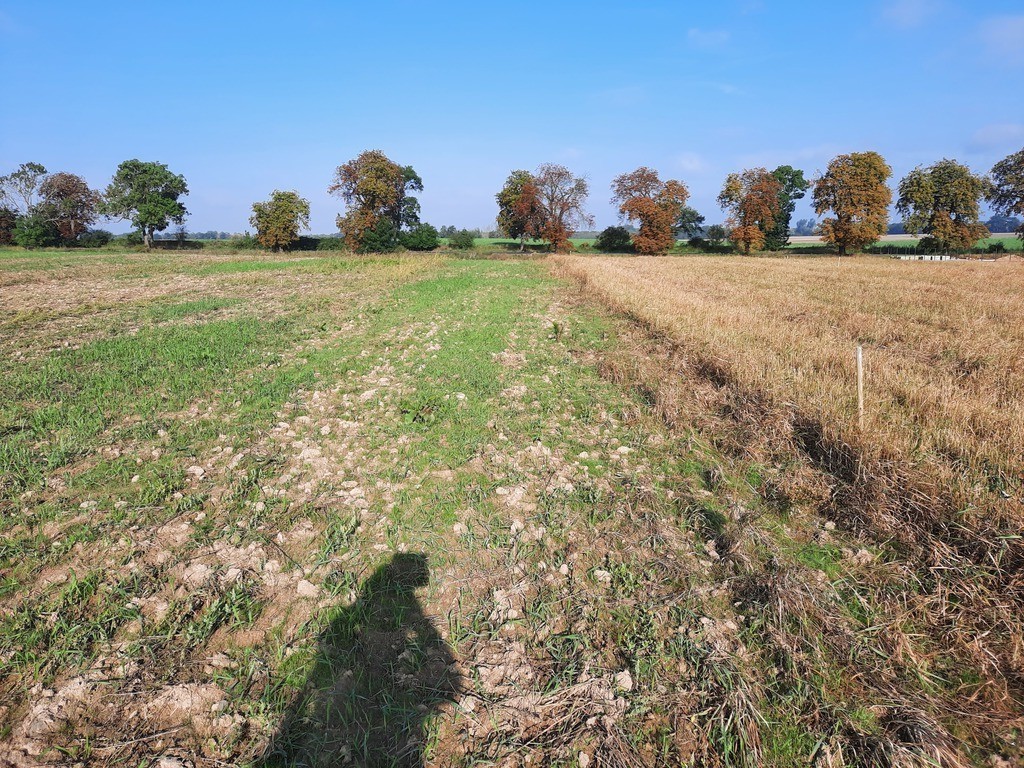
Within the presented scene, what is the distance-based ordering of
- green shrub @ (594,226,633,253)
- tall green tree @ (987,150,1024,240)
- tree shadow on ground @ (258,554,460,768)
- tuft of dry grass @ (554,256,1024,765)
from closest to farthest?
1. tree shadow on ground @ (258,554,460,768)
2. tuft of dry grass @ (554,256,1024,765)
3. tall green tree @ (987,150,1024,240)
4. green shrub @ (594,226,633,253)

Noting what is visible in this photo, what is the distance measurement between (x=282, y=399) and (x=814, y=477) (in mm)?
8111

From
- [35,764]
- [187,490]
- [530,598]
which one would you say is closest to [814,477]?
[530,598]

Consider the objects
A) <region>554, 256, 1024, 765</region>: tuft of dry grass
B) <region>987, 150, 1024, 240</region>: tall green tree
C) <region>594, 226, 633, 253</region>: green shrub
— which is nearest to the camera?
<region>554, 256, 1024, 765</region>: tuft of dry grass

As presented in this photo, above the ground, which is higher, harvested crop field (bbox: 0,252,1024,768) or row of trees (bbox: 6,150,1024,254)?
row of trees (bbox: 6,150,1024,254)

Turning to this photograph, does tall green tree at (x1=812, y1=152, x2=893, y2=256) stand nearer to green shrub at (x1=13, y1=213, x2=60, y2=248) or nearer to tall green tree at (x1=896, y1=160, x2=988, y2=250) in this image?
tall green tree at (x1=896, y1=160, x2=988, y2=250)

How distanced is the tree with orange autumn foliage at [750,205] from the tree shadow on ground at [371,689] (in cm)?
6909

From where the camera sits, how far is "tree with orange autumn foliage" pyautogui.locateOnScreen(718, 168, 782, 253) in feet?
198

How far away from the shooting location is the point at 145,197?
202 feet

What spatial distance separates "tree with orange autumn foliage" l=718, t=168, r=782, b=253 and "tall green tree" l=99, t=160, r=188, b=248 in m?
78.6

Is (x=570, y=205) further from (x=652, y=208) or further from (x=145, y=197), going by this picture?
(x=145, y=197)

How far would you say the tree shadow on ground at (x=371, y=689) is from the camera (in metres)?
2.71

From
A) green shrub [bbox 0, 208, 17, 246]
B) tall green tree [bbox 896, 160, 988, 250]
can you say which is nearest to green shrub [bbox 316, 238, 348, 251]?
green shrub [bbox 0, 208, 17, 246]

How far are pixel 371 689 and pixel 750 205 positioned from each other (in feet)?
236

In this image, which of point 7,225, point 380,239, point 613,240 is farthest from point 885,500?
point 7,225
